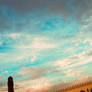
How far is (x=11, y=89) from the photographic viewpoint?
32.8 metres

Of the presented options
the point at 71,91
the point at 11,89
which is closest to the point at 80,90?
the point at 71,91

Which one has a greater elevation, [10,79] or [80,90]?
[10,79]

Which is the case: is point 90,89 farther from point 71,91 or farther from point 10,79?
point 10,79

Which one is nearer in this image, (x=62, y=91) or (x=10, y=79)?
(x=10, y=79)

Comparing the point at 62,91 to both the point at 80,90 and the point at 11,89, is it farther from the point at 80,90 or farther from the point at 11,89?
the point at 11,89

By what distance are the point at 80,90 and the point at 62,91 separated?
13.8 ft

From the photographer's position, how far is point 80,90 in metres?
38.0

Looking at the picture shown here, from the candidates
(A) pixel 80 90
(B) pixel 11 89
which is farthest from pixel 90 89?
(B) pixel 11 89

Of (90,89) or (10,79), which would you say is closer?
(10,79)

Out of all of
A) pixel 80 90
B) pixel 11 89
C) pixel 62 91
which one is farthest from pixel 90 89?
pixel 11 89

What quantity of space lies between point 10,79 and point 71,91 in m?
14.7

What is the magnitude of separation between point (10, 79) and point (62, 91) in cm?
1256

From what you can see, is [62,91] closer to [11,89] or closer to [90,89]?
[90,89]

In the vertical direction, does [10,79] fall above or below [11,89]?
above
